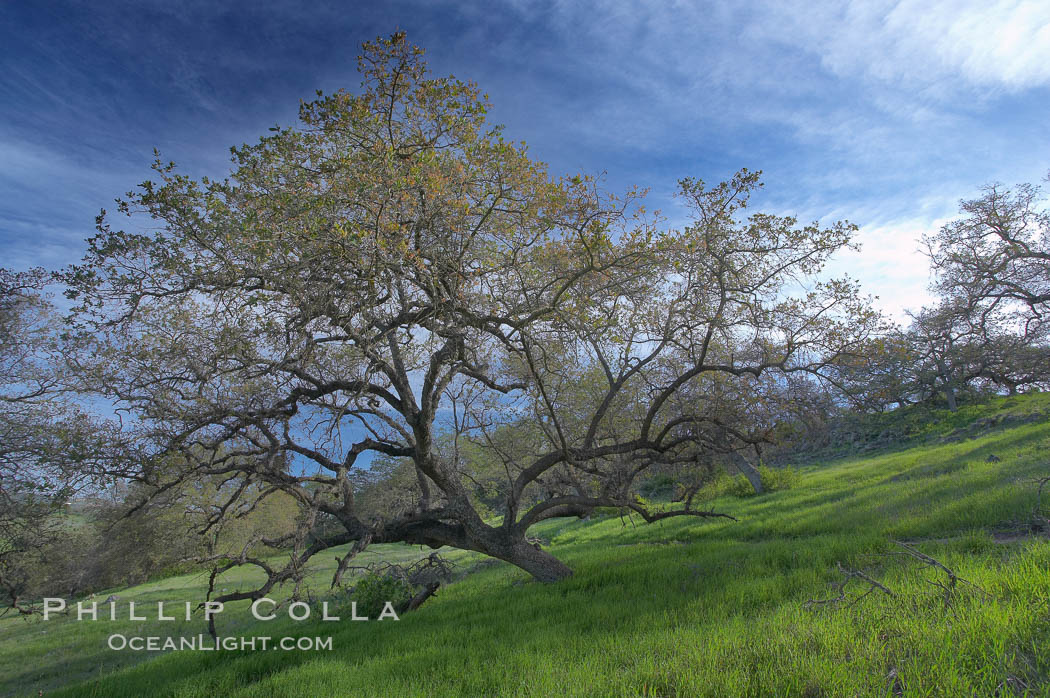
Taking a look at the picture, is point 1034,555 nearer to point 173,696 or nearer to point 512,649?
point 512,649

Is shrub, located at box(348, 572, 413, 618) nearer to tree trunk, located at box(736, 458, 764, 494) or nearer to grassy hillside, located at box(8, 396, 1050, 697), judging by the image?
grassy hillside, located at box(8, 396, 1050, 697)

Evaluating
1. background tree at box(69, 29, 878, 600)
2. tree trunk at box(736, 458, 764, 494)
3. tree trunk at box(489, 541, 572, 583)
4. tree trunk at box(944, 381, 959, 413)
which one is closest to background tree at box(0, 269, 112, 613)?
background tree at box(69, 29, 878, 600)

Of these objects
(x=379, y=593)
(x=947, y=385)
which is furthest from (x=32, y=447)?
(x=947, y=385)

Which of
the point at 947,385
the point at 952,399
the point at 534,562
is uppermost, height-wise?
the point at 947,385

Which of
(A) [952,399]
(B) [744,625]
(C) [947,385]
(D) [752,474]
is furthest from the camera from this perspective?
(A) [952,399]

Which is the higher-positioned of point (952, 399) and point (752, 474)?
point (952, 399)

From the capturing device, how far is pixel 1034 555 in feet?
17.7

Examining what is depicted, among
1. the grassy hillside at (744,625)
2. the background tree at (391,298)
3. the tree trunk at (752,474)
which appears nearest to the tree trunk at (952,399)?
the tree trunk at (752,474)

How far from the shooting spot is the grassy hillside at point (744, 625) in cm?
381

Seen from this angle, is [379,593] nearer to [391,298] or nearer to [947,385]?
[391,298]

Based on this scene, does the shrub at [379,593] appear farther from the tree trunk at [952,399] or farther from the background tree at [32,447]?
the tree trunk at [952,399]

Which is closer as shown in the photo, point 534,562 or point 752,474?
point 534,562

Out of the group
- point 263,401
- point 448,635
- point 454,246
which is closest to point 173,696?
point 448,635

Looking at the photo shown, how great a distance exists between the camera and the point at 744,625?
17.1 ft
